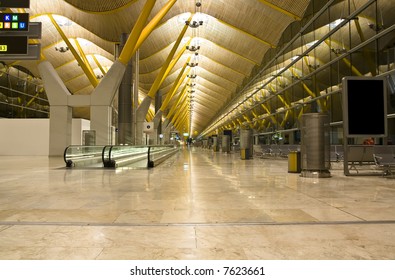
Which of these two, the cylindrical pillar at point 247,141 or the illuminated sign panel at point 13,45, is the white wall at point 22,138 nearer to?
the cylindrical pillar at point 247,141

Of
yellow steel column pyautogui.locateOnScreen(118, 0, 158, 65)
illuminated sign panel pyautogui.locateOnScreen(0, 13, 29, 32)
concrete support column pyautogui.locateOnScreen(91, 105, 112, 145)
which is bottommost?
concrete support column pyautogui.locateOnScreen(91, 105, 112, 145)

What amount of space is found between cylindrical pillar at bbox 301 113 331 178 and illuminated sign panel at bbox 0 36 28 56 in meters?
8.54

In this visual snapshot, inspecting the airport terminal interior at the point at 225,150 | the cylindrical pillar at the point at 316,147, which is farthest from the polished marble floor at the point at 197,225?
the cylindrical pillar at the point at 316,147

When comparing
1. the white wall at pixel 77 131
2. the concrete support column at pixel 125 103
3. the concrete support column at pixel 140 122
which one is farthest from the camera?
the white wall at pixel 77 131

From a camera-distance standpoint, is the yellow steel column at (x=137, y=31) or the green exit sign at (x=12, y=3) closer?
the green exit sign at (x=12, y=3)

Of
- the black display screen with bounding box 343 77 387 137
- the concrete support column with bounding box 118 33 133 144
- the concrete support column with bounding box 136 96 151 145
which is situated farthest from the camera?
the concrete support column with bounding box 136 96 151 145

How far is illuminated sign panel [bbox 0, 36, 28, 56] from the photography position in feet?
29.6

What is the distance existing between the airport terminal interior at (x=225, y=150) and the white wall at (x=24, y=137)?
10 centimetres

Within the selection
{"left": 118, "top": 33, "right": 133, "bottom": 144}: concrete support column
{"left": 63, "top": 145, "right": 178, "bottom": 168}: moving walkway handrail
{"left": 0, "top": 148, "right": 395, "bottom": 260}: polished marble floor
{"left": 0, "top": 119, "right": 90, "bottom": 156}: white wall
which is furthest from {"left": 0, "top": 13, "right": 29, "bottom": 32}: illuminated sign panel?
{"left": 0, "top": 119, "right": 90, "bottom": 156}: white wall

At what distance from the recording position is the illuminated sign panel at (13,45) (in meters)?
9.01

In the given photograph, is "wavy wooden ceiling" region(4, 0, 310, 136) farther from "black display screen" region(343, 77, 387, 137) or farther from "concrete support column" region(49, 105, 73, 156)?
"black display screen" region(343, 77, 387, 137)

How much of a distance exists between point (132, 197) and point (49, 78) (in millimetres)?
19514

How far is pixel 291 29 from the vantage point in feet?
87.9

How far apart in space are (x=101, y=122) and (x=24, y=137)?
13.8 metres
